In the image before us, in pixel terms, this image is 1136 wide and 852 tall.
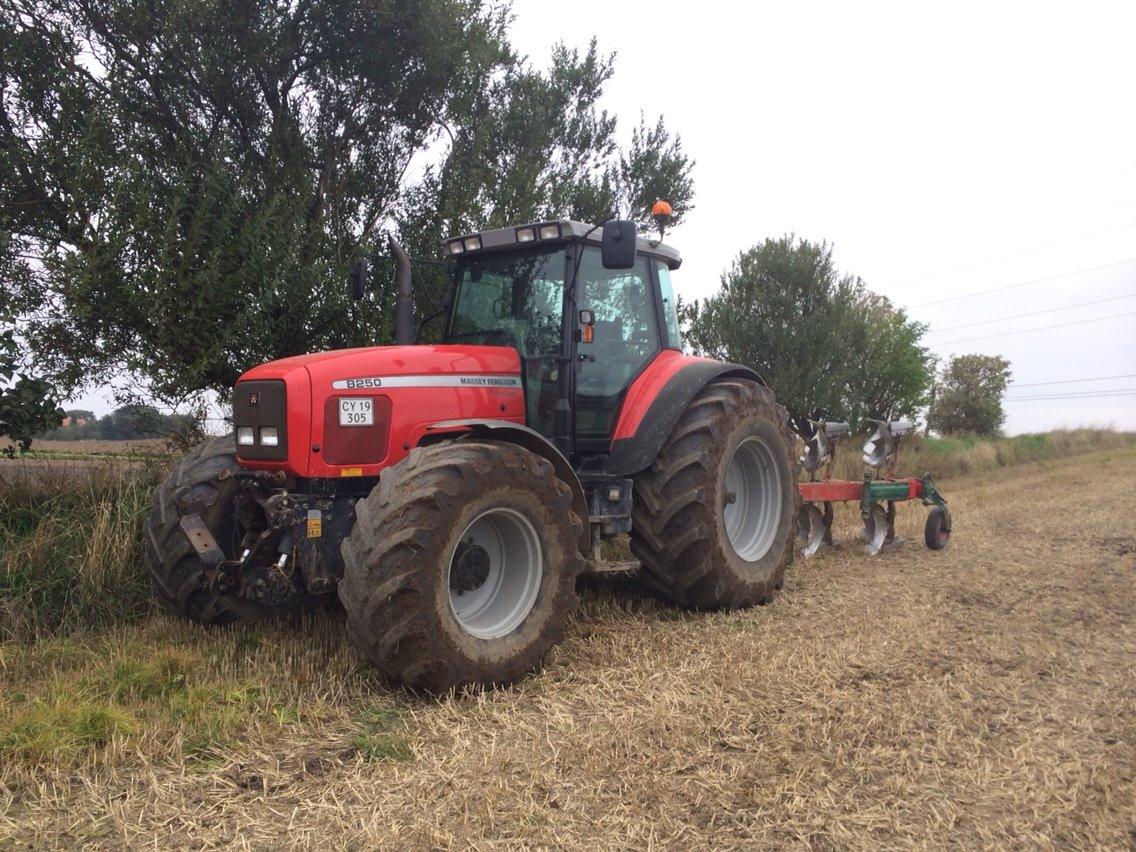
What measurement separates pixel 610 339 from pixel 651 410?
0.53 metres

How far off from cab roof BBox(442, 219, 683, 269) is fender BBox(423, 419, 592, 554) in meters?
1.26

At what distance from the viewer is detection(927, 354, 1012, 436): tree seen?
29.2 meters

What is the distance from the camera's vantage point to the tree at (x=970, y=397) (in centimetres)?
2917

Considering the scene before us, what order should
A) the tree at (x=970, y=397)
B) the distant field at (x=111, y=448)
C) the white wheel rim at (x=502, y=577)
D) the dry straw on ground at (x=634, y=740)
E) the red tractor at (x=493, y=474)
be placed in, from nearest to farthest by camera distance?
1. the dry straw on ground at (x=634, y=740)
2. the red tractor at (x=493, y=474)
3. the white wheel rim at (x=502, y=577)
4. the distant field at (x=111, y=448)
5. the tree at (x=970, y=397)

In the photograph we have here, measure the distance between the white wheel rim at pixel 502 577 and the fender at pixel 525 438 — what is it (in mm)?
307

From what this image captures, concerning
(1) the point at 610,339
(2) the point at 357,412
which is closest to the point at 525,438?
(2) the point at 357,412

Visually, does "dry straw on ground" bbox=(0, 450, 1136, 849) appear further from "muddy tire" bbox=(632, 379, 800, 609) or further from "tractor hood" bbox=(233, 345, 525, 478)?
"tractor hood" bbox=(233, 345, 525, 478)

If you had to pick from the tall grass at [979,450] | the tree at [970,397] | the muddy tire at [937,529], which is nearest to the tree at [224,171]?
the muddy tire at [937,529]

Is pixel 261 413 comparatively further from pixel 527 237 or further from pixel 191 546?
pixel 527 237

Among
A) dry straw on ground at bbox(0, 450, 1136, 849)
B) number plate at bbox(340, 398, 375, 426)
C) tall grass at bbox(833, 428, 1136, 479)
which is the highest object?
number plate at bbox(340, 398, 375, 426)

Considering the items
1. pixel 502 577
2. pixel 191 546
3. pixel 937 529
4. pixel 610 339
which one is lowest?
pixel 937 529

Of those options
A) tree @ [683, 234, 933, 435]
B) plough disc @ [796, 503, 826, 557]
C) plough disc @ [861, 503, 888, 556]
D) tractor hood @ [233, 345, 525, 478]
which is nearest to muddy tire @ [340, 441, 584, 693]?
tractor hood @ [233, 345, 525, 478]

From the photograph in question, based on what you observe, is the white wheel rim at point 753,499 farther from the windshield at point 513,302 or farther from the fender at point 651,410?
the windshield at point 513,302

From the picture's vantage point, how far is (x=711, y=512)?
5.13 metres
